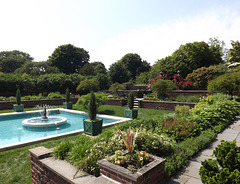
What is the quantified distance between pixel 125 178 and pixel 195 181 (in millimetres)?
1397

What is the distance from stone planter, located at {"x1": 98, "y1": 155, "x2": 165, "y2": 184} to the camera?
7.06 ft

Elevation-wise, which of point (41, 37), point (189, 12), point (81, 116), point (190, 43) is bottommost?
Result: point (81, 116)

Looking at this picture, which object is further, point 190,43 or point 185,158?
point 190,43

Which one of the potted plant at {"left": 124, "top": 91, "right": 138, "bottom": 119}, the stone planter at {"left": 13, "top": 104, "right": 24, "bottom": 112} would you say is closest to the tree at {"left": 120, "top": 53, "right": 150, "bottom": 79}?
the stone planter at {"left": 13, "top": 104, "right": 24, "bottom": 112}

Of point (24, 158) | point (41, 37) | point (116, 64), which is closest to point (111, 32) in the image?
point (41, 37)

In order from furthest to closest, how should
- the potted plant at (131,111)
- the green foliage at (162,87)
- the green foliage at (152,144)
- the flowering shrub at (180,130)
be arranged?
the green foliage at (162,87), the potted plant at (131,111), the flowering shrub at (180,130), the green foliage at (152,144)

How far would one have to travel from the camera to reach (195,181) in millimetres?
2764

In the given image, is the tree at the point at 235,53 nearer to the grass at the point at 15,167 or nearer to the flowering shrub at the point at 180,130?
the flowering shrub at the point at 180,130

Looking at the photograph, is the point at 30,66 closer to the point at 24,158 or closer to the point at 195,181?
the point at 24,158

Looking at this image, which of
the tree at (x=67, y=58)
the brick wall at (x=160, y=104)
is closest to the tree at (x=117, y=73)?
the brick wall at (x=160, y=104)

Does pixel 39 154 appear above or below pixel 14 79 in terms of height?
below

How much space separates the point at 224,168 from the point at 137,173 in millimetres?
1126

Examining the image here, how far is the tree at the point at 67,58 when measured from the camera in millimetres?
41281

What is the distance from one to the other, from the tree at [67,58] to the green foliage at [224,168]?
141 ft
